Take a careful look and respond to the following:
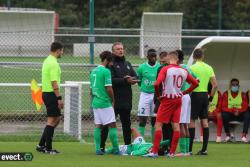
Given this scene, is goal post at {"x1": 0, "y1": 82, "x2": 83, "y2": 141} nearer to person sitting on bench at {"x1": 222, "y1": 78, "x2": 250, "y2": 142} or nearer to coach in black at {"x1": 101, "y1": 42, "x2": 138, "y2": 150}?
coach in black at {"x1": 101, "y1": 42, "x2": 138, "y2": 150}

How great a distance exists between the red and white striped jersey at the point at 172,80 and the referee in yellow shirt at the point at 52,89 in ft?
5.91

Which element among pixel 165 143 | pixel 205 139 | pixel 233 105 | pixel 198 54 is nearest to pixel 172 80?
pixel 165 143

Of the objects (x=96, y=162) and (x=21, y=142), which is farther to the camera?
(x=21, y=142)

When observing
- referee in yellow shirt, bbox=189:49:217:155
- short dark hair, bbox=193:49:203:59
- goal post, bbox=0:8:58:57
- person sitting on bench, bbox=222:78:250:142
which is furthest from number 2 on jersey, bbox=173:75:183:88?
goal post, bbox=0:8:58:57

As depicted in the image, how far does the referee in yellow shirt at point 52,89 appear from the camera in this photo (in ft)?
52.1

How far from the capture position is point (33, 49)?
2600 cm

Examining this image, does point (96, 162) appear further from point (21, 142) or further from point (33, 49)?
point (33, 49)


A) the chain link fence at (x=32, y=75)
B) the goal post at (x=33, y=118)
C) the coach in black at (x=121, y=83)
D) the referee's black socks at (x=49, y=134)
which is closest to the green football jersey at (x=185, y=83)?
the coach in black at (x=121, y=83)

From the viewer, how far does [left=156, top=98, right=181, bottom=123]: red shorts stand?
1547 cm

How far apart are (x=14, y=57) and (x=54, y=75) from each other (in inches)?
289

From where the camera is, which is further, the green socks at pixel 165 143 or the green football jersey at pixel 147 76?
the green football jersey at pixel 147 76

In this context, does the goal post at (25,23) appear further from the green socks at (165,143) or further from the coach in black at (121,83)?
the green socks at (165,143)

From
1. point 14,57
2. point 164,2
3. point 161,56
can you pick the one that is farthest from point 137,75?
point 164,2

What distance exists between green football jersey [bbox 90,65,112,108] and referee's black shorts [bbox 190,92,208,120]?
1713 millimetres
